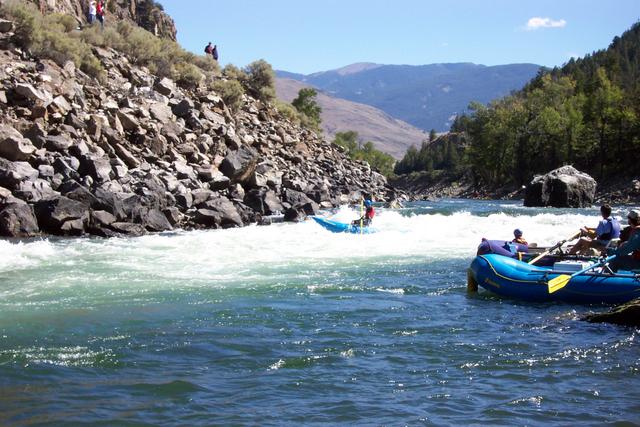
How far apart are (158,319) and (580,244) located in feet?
26.5

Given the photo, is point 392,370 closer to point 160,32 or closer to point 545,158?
point 160,32

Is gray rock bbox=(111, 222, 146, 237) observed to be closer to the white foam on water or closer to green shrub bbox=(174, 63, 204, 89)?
the white foam on water

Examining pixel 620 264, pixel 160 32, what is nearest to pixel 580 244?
pixel 620 264

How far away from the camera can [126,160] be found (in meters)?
22.3

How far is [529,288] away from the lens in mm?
10656

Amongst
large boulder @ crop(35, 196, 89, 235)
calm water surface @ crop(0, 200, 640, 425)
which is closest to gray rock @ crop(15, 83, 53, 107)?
large boulder @ crop(35, 196, 89, 235)

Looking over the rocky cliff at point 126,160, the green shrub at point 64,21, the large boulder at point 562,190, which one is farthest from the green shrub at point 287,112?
the large boulder at point 562,190

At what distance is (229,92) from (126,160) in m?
14.7

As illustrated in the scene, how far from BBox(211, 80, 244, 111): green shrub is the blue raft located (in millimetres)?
26745

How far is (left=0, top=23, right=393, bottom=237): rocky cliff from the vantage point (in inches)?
696

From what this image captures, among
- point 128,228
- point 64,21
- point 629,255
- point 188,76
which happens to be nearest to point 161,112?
point 64,21

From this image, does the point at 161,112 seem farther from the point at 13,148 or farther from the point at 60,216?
the point at 60,216

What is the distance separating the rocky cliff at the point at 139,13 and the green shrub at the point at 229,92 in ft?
28.6

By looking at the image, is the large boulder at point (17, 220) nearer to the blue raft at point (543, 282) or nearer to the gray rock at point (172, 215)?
the gray rock at point (172, 215)
